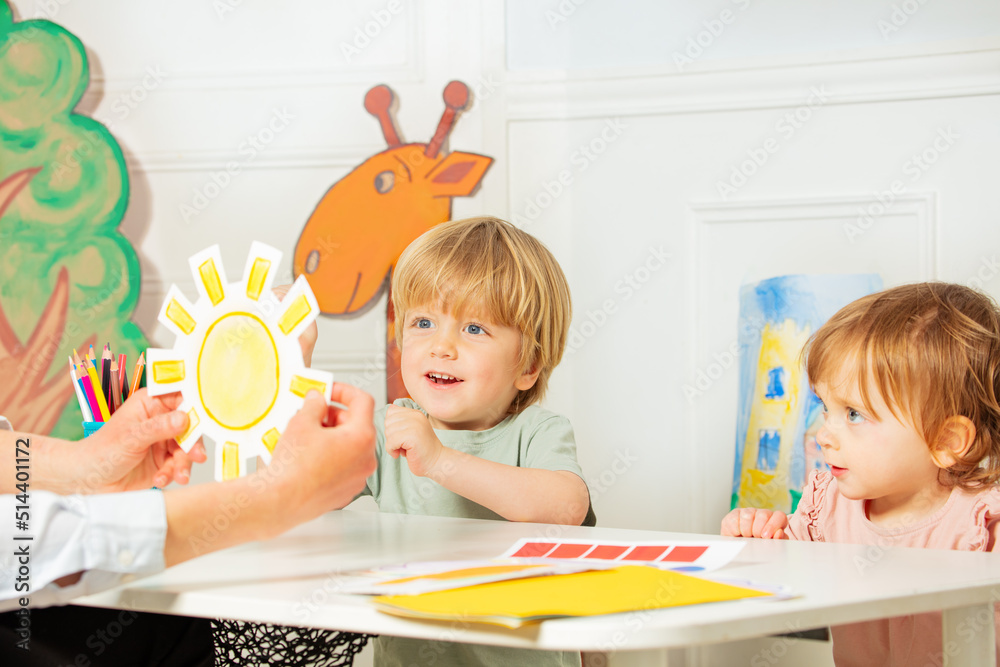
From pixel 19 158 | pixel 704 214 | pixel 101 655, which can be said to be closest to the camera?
pixel 101 655

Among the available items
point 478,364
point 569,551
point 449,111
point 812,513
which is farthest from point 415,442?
point 449,111

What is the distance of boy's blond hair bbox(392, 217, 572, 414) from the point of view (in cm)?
107

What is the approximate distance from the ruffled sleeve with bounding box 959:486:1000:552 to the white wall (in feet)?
2.17

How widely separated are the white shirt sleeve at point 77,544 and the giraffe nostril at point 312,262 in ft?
3.82

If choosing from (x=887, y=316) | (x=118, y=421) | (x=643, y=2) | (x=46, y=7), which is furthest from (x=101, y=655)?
(x=46, y=7)

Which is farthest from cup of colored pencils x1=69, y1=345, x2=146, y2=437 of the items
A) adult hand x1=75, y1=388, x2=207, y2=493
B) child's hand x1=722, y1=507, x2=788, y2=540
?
child's hand x1=722, y1=507, x2=788, y2=540

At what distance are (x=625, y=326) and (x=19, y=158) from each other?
54.9 inches

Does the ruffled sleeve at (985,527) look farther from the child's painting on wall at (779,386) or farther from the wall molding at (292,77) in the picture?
the wall molding at (292,77)

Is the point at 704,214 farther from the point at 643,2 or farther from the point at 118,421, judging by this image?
the point at 118,421

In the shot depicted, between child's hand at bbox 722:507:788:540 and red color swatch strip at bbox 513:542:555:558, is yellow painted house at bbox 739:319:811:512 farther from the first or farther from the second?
red color swatch strip at bbox 513:542:555:558

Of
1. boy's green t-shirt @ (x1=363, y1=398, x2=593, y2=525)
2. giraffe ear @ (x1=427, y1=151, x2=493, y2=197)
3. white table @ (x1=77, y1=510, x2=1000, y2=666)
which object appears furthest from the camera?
giraffe ear @ (x1=427, y1=151, x2=493, y2=197)

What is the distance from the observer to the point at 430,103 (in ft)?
5.44

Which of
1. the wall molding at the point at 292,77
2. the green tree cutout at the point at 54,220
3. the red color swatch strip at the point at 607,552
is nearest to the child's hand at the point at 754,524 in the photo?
the red color swatch strip at the point at 607,552

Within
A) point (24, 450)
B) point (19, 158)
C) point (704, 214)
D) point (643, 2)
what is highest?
point (643, 2)
